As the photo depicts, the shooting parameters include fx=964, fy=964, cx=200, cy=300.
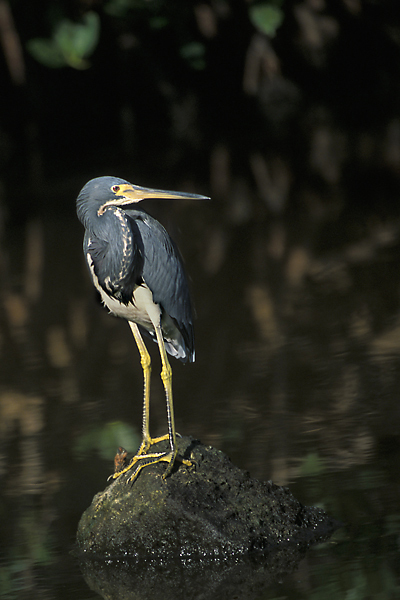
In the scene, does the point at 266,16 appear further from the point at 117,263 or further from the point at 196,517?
the point at 196,517

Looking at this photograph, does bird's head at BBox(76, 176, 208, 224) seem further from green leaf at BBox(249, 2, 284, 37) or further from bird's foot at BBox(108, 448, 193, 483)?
green leaf at BBox(249, 2, 284, 37)

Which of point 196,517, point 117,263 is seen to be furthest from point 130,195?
point 196,517

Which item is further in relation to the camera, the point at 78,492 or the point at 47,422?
the point at 47,422

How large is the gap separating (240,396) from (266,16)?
1434cm

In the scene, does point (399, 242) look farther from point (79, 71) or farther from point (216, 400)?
point (79, 71)

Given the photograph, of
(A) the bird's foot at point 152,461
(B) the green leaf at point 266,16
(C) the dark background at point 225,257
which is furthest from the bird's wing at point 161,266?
(B) the green leaf at point 266,16

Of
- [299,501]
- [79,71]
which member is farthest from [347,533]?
[79,71]

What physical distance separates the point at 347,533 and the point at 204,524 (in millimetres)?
665

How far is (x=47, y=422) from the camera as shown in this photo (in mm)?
6652

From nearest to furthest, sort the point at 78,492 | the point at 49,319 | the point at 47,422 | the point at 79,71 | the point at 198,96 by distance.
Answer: the point at 78,492, the point at 47,422, the point at 49,319, the point at 79,71, the point at 198,96

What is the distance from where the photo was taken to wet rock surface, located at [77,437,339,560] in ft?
13.8

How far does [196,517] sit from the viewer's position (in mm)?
4195

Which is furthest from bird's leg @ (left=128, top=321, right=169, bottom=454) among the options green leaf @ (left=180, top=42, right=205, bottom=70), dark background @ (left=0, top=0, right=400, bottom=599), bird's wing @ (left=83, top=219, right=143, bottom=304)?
green leaf @ (left=180, top=42, right=205, bottom=70)

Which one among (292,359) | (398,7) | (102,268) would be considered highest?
(398,7)
